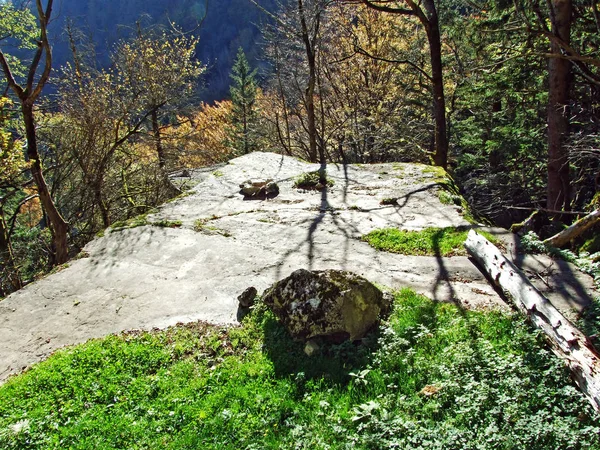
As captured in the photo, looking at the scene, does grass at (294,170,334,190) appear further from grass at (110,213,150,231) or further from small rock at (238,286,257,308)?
small rock at (238,286,257,308)

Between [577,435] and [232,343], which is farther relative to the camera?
[232,343]

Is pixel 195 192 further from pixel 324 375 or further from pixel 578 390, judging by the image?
pixel 578 390

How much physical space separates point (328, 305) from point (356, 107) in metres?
15.0

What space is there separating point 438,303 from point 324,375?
1563 mm

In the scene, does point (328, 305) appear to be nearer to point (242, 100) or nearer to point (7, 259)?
point (7, 259)

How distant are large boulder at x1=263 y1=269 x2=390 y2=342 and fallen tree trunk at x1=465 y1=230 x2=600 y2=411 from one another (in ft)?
4.21

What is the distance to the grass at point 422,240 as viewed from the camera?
5.58 meters

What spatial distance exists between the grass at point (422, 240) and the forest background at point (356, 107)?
3.51 ft

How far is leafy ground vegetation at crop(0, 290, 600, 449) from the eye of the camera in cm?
284

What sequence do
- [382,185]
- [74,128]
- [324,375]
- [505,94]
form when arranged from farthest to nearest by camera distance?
[74,128] < [505,94] < [382,185] < [324,375]

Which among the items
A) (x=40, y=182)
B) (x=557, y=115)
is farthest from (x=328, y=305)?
(x=40, y=182)

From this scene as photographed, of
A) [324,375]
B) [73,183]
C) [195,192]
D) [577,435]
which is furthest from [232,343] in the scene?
[73,183]

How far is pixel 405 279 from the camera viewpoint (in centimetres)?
502

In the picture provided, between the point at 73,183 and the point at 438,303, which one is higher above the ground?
the point at 73,183
